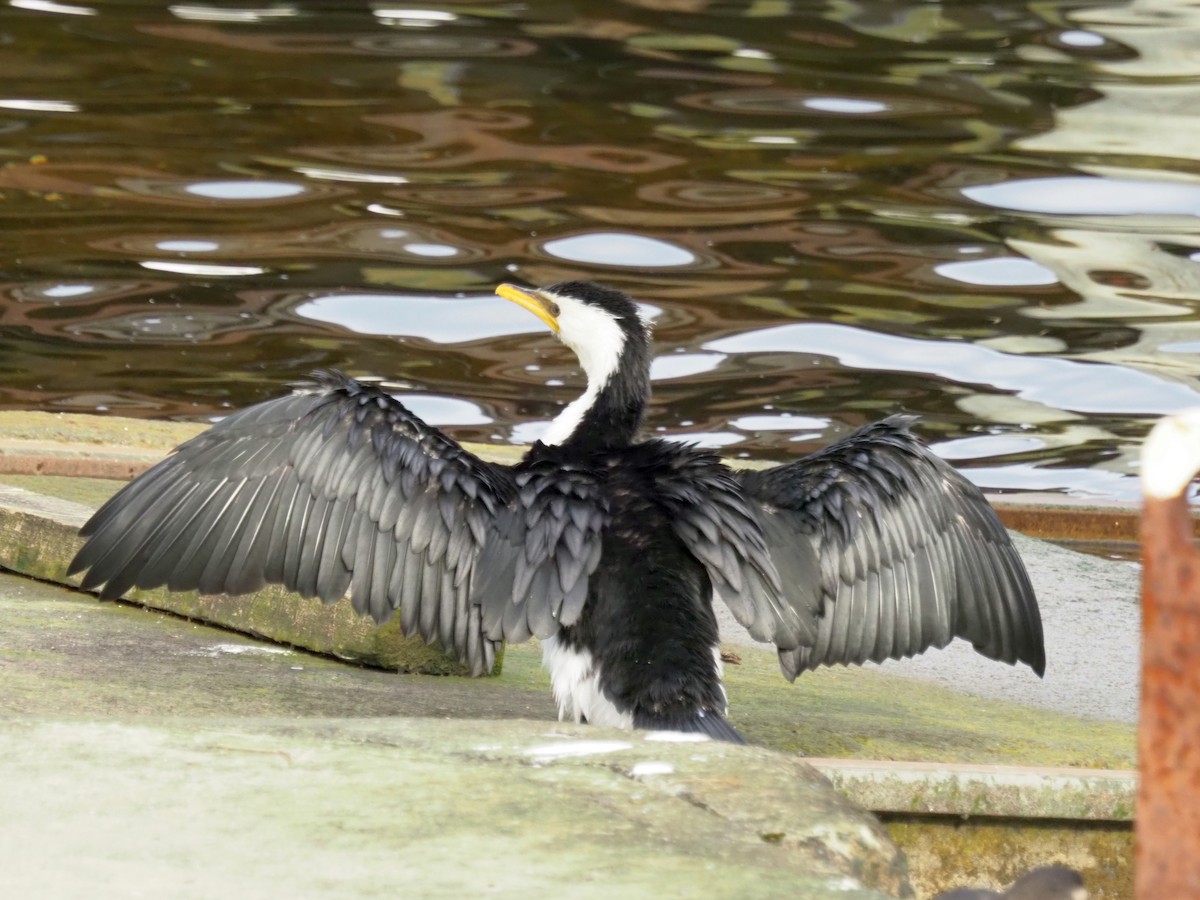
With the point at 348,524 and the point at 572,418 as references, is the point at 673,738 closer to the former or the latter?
the point at 348,524

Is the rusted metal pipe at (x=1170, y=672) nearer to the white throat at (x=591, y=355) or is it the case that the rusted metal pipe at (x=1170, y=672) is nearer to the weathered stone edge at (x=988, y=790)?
the weathered stone edge at (x=988, y=790)

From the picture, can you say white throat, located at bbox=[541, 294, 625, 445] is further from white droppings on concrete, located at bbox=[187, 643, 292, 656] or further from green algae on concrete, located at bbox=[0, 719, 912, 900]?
green algae on concrete, located at bbox=[0, 719, 912, 900]

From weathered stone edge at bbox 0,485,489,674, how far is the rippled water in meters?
4.25

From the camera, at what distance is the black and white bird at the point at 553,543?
3328 millimetres

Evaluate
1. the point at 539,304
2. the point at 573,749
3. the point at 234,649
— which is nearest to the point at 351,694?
the point at 234,649

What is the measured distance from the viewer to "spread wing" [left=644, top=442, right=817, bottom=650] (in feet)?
11.0

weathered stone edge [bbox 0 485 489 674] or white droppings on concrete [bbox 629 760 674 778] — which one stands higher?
white droppings on concrete [bbox 629 760 674 778]

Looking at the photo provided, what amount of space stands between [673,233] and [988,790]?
6135 millimetres

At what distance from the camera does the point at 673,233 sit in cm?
898

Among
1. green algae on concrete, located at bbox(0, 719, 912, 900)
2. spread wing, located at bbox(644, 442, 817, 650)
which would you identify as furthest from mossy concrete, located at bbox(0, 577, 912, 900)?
spread wing, located at bbox(644, 442, 817, 650)

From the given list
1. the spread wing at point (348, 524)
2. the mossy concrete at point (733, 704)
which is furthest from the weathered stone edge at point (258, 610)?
the spread wing at point (348, 524)

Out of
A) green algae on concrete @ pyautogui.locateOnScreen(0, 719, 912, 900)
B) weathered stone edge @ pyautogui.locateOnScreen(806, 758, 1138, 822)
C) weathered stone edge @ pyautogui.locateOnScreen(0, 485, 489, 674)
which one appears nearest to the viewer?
green algae on concrete @ pyautogui.locateOnScreen(0, 719, 912, 900)

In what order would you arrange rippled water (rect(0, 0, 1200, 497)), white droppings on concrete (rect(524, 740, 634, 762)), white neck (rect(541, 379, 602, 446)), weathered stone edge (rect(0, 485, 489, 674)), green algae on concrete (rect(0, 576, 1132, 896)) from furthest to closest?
rippled water (rect(0, 0, 1200, 497)), weathered stone edge (rect(0, 485, 489, 674)), white neck (rect(541, 379, 602, 446)), green algae on concrete (rect(0, 576, 1132, 896)), white droppings on concrete (rect(524, 740, 634, 762))

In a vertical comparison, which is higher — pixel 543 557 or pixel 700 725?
pixel 543 557
